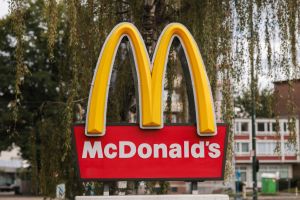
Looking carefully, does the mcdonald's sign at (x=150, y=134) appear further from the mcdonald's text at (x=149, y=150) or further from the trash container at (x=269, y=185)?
the trash container at (x=269, y=185)

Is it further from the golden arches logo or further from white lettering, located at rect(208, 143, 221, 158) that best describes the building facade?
the golden arches logo

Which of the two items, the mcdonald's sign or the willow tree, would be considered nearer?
the mcdonald's sign

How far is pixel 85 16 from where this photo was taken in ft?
30.8

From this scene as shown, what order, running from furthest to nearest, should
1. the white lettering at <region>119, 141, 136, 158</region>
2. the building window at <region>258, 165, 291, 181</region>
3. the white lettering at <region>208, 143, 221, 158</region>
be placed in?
the building window at <region>258, 165, 291, 181</region> < the white lettering at <region>208, 143, 221, 158</region> < the white lettering at <region>119, 141, 136, 158</region>

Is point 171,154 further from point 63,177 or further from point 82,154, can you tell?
point 63,177

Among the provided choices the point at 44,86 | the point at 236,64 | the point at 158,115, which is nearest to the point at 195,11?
the point at 236,64

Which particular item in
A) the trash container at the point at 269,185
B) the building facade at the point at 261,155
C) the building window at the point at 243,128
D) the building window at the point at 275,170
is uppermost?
the building window at the point at 243,128

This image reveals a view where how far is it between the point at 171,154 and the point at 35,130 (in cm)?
428

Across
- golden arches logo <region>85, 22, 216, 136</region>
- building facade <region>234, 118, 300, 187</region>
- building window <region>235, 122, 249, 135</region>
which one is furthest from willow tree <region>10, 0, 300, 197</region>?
building window <region>235, 122, 249, 135</region>

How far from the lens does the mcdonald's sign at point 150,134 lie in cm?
718

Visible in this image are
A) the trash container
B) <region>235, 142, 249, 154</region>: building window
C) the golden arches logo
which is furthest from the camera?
<region>235, 142, 249, 154</region>: building window

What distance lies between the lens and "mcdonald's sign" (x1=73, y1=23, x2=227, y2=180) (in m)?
7.18

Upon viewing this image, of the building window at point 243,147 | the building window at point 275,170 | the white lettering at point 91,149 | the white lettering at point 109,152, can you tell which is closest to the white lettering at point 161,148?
the white lettering at point 109,152

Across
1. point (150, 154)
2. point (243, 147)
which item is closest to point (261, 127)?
point (243, 147)
